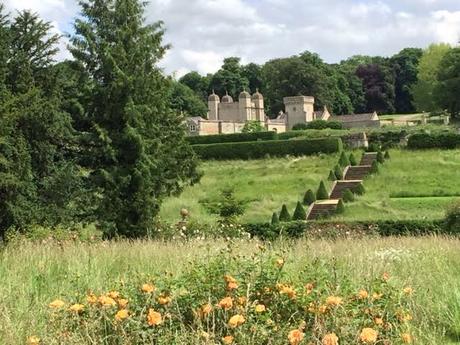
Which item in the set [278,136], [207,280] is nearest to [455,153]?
[278,136]

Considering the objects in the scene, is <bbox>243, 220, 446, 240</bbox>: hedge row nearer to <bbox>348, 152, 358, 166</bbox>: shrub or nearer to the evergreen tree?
the evergreen tree

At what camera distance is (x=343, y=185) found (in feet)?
104

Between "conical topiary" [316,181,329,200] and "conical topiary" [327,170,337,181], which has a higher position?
"conical topiary" [327,170,337,181]

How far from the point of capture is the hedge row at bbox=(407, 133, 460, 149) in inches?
1495

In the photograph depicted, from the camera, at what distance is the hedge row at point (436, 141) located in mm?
37969

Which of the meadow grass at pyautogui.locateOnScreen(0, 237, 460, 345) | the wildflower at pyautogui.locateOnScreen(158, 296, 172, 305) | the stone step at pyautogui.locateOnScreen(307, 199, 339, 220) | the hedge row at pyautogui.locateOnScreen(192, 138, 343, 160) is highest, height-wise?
the wildflower at pyautogui.locateOnScreen(158, 296, 172, 305)

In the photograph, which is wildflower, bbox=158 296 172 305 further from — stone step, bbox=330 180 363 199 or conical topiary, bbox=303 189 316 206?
stone step, bbox=330 180 363 199

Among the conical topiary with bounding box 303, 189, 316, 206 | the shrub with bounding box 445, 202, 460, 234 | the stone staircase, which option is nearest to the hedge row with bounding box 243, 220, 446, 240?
the shrub with bounding box 445, 202, 460, 234

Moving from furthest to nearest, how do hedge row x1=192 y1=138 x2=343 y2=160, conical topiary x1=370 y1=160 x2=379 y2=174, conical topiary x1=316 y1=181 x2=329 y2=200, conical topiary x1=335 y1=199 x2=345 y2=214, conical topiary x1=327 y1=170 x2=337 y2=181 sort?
1. hedge row x1=192 y1=138 x2=343 y2=160
2. conical topiary x1=370 y1=160 x2=379 y2=174
3. conical topiary x1=327 y1=170 x2=337 y2=181
4. conical topiary x1=316 y1=181 x2=329 y2=200
5. conical topiary x1=335 y1=199 x2=345 y2=214

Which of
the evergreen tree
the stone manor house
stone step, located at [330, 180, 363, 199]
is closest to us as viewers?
the evergreen tree

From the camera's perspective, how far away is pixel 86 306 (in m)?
3.58

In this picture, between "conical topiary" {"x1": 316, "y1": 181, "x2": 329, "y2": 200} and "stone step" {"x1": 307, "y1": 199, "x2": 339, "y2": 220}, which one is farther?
"conical topiary" {"x1": 316, "y1": 181, "x2": 329, "y2": 200}

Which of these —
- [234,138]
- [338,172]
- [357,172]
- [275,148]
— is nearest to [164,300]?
[338,172]

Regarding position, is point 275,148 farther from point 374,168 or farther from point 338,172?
point 374,168
